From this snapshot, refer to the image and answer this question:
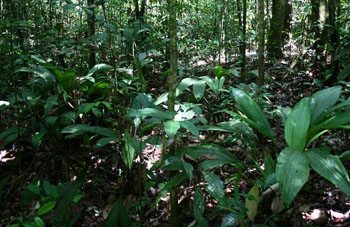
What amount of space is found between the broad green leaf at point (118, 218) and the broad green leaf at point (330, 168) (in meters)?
1.26

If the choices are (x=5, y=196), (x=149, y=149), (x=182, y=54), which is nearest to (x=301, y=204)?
(x=149, y=149)

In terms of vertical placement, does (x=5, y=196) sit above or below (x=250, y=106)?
below

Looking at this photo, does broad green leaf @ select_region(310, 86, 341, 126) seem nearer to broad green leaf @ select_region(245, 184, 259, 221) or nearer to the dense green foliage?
the dense green foliage

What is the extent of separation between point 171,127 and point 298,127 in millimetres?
683

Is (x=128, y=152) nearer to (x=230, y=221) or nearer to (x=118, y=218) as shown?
(x=118, y=218)

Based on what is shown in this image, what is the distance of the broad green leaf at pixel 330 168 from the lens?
1.45 m

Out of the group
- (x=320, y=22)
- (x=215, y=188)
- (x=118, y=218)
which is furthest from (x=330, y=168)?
(x=320, y=22)

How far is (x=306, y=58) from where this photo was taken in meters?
5.67

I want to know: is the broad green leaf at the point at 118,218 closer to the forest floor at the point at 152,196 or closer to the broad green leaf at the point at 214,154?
the forest floor at the point at 152,196

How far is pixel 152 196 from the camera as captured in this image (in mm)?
2672

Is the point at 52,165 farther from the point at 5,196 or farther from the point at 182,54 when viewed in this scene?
the point at 182,54

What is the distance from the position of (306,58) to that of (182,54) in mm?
2356

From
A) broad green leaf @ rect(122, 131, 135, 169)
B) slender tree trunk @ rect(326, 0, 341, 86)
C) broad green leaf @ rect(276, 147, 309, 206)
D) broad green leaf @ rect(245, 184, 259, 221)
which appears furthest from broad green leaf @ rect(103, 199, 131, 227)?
slender tree trunk @ rect(326, 0, 341, 86)

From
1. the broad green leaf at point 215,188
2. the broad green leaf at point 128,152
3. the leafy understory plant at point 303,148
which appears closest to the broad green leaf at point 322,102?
the leafy understory plant at point 303,148
